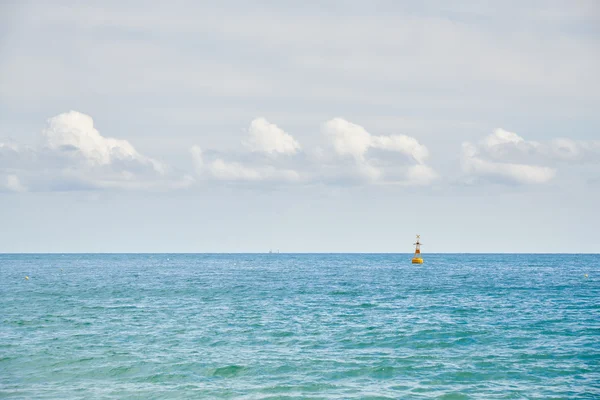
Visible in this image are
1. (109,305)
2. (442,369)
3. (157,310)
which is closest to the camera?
(442,369)

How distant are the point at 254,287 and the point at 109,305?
92.6ft

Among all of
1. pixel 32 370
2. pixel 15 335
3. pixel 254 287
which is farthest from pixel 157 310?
pixel 254 287

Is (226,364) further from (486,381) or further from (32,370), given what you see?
(486,381)

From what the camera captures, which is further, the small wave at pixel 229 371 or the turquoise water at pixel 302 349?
the small wave at pixel 229 371

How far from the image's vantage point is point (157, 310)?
57656 millimetres

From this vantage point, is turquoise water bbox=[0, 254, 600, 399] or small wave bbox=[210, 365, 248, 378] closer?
turquoise water bbox=[0, 254, 600, 399]

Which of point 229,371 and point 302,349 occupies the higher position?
point 302,349

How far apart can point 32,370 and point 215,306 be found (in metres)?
28.0

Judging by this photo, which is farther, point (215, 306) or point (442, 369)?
point (215, 306)

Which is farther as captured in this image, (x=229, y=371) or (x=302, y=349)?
(x=302, y=349)

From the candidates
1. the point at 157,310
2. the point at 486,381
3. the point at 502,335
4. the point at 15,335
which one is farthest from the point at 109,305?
the point at 486,381

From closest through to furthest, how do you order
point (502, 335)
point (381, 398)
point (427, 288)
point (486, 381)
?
point (381, 398) → point (486, 381) → point (502, 335) → point (427, 288)

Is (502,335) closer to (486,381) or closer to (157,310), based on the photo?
(486,381)

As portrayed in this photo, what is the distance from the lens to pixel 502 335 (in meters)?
42.2
